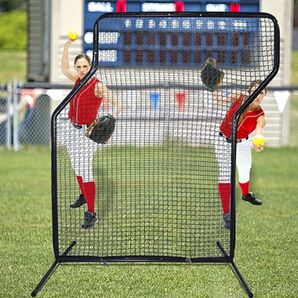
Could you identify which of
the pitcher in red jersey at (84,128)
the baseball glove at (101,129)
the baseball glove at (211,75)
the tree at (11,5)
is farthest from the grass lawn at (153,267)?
the tree at (11,5)

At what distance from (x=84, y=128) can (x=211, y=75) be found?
1791 millimetres

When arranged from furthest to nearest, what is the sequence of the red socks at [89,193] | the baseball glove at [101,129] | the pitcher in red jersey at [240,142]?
the red socks at [89,193]
the pitcher in red jersey at [240,142]
the baseball glove at [101,129]

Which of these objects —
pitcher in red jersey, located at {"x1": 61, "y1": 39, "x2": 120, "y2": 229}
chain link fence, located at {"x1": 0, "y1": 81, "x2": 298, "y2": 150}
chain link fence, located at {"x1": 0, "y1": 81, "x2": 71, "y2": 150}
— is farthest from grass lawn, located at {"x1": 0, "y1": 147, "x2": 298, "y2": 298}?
chain link fence, located at {"x1": 0, "y1": 81, "x2": 298, "y2": 150}

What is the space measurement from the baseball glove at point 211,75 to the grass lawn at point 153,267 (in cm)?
148

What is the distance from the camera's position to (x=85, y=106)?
10.4m

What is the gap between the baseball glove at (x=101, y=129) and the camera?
9562 mm

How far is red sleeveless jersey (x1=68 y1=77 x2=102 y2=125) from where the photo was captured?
10.0 metres

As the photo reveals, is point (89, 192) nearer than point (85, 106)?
Yes

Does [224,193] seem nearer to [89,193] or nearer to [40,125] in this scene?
[89,193]

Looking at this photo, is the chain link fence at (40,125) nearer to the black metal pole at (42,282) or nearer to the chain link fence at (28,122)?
the chain link fence at (28,122)

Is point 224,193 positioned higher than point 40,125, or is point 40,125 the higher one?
point 224,193

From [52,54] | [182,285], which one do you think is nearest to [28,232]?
[182,285]

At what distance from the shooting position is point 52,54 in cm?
2078

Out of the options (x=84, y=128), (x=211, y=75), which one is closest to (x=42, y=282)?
(x=211, y=75)
